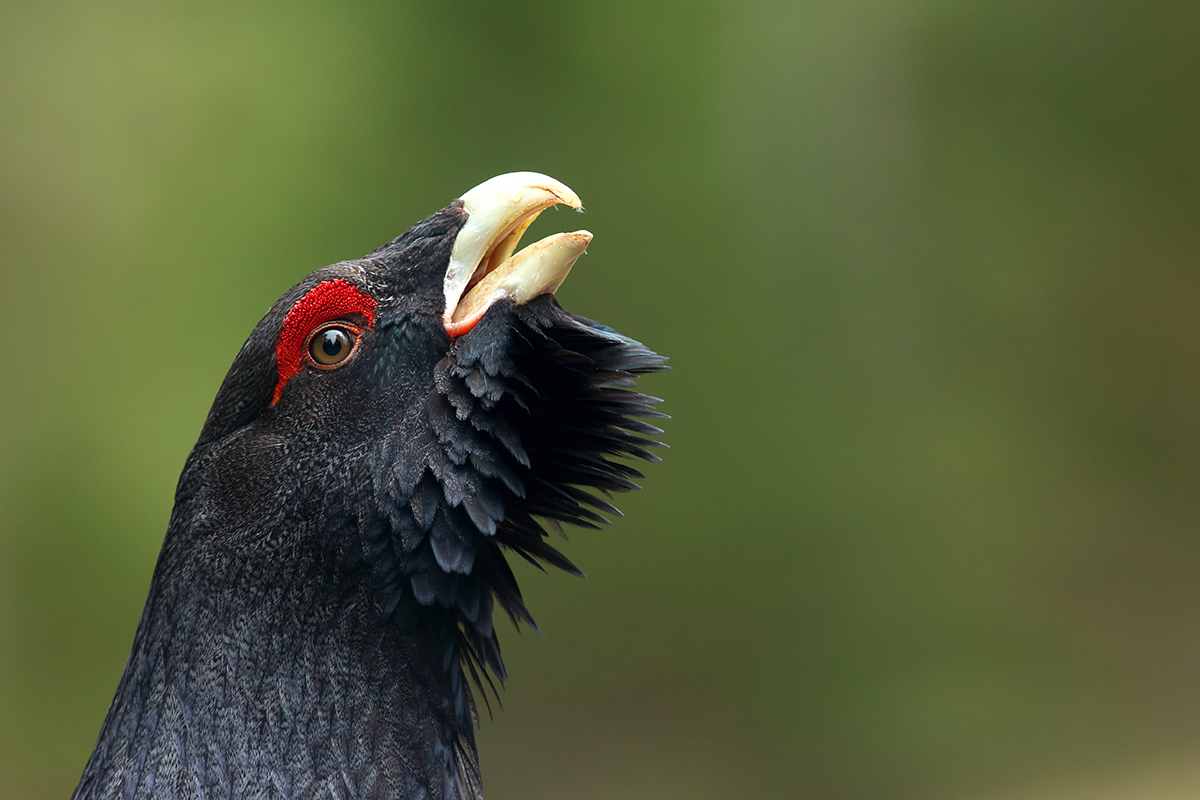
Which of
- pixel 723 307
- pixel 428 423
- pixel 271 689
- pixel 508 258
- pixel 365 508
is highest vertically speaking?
pixel 723 307

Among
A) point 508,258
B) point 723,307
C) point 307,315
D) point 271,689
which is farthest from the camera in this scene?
point 723,307

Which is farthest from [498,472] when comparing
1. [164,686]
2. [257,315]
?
[257,315]

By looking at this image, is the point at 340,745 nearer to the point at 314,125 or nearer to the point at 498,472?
the point at 498,472

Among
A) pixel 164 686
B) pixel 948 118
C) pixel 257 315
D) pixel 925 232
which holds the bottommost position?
pixel 164 686

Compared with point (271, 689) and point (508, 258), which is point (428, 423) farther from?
point (271, 689)

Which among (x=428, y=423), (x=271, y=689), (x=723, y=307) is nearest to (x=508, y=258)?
(x=428, y=423)

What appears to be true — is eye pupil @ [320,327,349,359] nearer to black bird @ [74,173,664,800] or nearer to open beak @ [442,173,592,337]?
black bird @ [74,173,664,800]

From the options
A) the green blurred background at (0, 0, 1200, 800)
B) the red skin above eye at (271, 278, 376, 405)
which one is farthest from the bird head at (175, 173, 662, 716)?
the green blurred background at (0, 0, 1200, 800)
